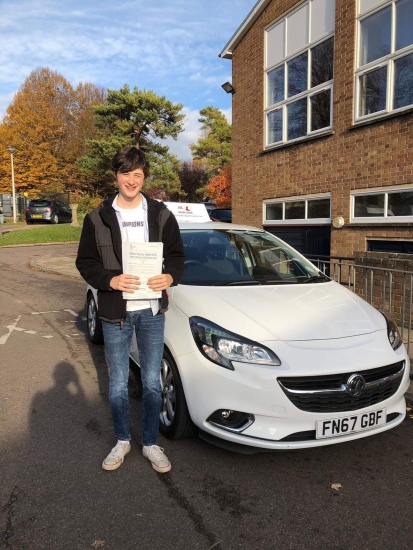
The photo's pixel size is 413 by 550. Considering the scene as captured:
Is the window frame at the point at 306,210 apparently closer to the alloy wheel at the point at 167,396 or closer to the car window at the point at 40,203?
the alloy wheel at the point at 167,396

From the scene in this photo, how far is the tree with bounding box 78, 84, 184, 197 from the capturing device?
104 feet

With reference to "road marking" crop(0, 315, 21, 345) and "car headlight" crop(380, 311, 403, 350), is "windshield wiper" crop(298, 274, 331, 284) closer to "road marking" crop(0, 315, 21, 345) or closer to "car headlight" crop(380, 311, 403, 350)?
"car headlight" crop(380, 311, 403, 350)

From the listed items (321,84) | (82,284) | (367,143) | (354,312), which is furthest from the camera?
(82,284)

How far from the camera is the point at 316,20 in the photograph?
9516 millimetres

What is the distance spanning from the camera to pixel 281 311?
10.6ft

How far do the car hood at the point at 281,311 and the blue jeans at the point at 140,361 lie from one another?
40 centimetres

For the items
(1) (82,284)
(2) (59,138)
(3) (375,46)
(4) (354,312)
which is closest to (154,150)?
(2) (59,138)

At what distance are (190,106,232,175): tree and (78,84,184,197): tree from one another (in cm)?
669

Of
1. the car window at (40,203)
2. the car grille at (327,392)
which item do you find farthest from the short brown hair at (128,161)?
the car window at (40,203)

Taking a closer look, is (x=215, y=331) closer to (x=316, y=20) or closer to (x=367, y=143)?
(x=367, y=143)

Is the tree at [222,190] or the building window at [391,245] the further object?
the tree at [222,190]

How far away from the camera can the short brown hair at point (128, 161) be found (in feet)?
8.86

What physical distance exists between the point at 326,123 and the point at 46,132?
3735 cm

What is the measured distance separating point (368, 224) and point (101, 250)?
6601 mm
